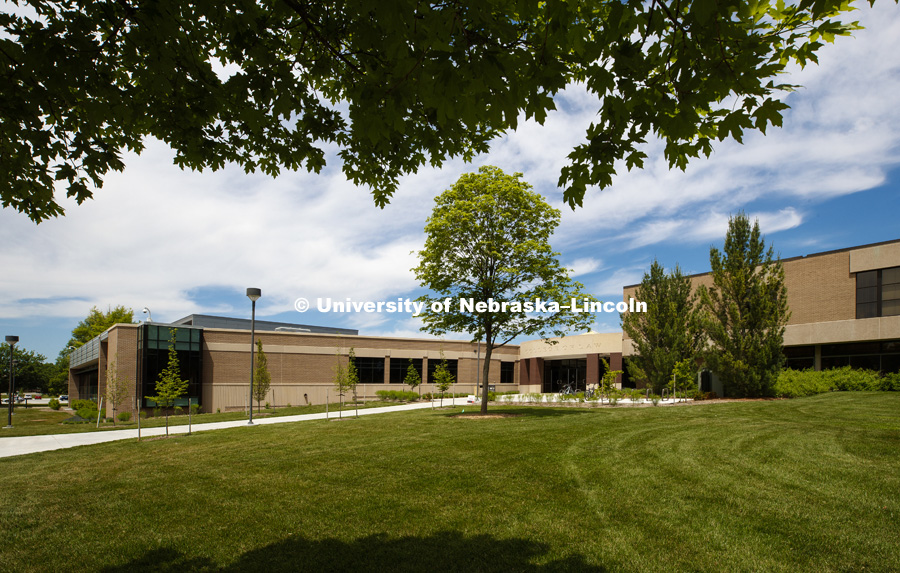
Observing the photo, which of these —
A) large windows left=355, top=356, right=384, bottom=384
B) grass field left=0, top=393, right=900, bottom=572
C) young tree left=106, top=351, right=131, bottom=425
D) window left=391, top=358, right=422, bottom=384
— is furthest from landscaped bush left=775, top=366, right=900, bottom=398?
young tree left=106, top=351, right=131, bottom=425

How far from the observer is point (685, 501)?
6.81 metres

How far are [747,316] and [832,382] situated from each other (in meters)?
5.70

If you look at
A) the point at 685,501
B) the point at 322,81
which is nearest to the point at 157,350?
the point at 322,81

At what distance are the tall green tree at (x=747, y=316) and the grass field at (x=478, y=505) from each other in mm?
11872

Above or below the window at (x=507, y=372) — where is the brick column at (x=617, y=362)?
above

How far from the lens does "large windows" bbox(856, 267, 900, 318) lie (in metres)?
25.5

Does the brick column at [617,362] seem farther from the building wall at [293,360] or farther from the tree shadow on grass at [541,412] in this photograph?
the tree shadow on grass at [541,412]

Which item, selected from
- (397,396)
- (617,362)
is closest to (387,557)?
(397,396)

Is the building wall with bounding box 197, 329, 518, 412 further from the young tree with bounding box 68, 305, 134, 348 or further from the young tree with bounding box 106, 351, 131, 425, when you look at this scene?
the young tree with bounding box 68, 305, 134, 348

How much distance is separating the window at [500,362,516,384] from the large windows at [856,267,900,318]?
102ft

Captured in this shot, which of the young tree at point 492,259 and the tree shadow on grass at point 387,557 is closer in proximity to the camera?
the tree shadow on grass at point 387,557

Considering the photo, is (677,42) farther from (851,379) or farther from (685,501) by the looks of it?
(851,379)

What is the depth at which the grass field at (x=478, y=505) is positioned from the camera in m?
5.14

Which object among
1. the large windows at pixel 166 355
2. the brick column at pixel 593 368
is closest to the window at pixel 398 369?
the brick column at pixel 593 368
